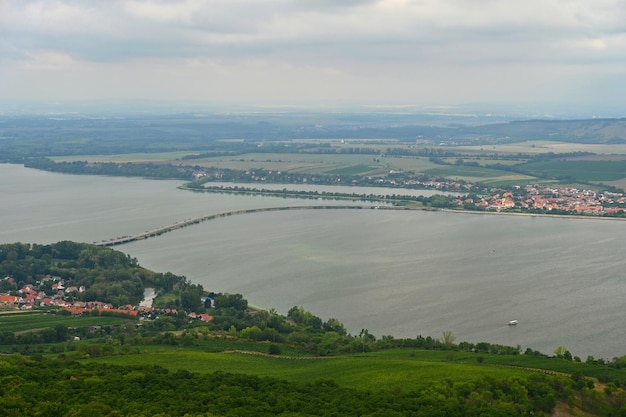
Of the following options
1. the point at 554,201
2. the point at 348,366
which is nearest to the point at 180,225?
the point at 348,366

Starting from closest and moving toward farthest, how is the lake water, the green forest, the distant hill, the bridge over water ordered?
1. the green forest
2. the lake water
3. the bridge over water
4. the distant hill

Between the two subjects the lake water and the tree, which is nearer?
the tree

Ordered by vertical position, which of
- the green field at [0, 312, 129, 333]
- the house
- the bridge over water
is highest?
the bridge over water

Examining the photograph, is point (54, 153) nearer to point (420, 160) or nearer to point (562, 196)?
point (420, 160)

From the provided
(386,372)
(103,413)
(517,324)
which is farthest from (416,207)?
(103,413)

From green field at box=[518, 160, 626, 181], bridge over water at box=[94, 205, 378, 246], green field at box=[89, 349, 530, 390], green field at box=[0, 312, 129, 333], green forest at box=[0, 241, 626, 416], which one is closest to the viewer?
green forest at box=[0, 241, 626, 416]

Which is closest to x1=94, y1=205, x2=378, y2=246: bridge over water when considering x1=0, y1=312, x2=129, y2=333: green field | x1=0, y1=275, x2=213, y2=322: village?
x1=0, y1=275, x2=213, y2=322: village

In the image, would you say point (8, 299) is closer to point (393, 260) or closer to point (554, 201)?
point (393, 260)

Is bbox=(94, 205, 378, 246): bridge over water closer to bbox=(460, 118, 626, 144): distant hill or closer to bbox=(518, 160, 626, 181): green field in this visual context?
bbox=(518, 160, 626, 181): green field
